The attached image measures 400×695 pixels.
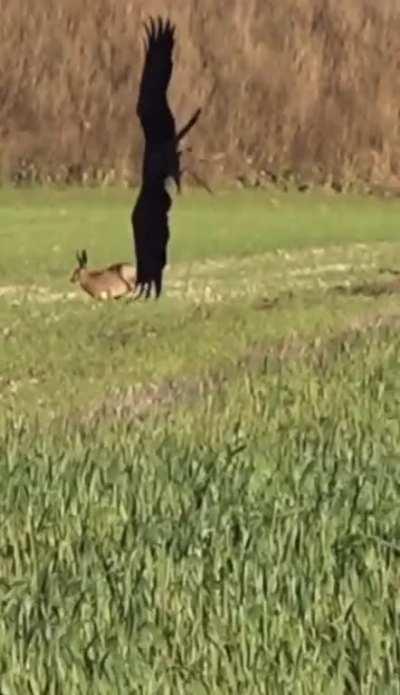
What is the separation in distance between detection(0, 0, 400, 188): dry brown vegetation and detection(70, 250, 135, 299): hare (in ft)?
63.1

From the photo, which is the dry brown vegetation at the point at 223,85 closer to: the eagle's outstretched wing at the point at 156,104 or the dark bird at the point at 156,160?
the dark bird at the point at 156,160

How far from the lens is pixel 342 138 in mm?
43875

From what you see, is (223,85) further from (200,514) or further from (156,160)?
(200,514)

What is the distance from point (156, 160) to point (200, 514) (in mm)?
13421

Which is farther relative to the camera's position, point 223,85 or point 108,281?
point 223,85

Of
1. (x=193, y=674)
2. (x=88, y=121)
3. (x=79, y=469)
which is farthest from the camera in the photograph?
(x=88, y=121)

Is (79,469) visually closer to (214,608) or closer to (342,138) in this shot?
(214,608)

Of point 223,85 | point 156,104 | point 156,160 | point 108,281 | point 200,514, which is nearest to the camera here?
point 200,514

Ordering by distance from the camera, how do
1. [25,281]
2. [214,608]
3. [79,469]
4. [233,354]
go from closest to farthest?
[214,608] → [79,469] → [233,354] → [25,281]

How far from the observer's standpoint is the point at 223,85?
1741 inches

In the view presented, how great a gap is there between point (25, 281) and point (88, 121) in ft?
59.8

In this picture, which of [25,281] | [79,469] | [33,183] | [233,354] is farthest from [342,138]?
[79,469]

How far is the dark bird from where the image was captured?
784 inches

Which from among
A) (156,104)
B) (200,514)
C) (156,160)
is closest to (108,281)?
(156,160)
